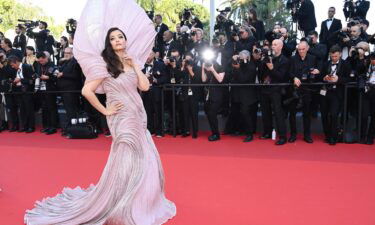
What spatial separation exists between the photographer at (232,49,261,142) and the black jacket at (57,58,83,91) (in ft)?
10.0

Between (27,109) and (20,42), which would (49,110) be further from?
(20,42)

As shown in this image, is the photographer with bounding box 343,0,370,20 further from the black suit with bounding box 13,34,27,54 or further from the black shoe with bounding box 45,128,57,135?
the black suit with bounding box 13,34,27,54

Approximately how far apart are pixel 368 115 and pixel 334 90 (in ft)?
2.24

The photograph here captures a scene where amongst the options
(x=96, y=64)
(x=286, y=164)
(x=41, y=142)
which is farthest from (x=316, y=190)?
(x=41, y=142)

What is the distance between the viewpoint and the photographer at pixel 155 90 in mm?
7090

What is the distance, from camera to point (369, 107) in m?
6.10

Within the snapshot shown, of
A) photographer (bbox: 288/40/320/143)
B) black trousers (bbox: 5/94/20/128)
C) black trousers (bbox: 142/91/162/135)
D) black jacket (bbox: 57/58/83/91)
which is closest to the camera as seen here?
photographer (bbox: 288/40/320/143)

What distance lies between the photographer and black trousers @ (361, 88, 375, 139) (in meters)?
6.05

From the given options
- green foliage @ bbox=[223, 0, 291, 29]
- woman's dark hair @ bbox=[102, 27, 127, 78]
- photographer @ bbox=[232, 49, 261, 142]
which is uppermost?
green foliage @ bbox=[223, 0, 291, 29]

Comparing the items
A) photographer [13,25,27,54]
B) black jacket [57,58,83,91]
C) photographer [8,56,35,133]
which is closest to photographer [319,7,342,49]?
black jacket [57,58,83,91]

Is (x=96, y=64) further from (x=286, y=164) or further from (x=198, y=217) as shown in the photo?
(x=286, y=164)

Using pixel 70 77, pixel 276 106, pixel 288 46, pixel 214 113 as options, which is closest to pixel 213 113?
pixel 214 113

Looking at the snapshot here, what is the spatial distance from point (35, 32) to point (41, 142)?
14.0 feet

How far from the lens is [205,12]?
2912 cm
